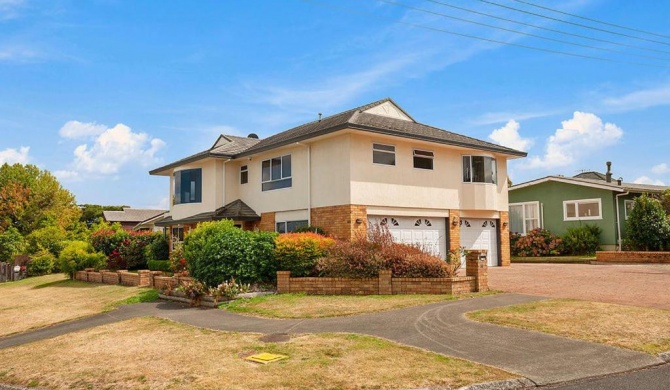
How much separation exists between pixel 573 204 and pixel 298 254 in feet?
70.4

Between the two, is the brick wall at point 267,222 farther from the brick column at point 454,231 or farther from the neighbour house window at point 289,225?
the brick column at point 454,231

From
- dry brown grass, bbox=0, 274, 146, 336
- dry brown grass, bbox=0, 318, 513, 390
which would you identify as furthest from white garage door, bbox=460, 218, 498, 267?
dry brown grass, bbox=0, 318, 513, 390

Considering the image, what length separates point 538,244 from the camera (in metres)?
30.6

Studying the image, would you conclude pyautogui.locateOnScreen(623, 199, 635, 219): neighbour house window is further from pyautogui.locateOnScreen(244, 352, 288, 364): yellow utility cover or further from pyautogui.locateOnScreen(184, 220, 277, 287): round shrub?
pyautogui.locateOnScreen(244, 352, 288, 364): yellow utility cover

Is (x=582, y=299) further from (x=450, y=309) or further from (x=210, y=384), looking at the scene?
(x=210, y=384)

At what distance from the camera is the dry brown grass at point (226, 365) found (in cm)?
698

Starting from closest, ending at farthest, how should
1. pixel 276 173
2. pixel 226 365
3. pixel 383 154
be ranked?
pixel 226 365 → pixel 383 154 → pixel 276 173

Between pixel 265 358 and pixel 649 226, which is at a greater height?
pixel 649 226

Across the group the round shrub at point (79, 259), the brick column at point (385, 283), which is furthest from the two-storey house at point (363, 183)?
the brick column at point (385, 283)

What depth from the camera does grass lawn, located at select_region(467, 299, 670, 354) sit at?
9094 mm

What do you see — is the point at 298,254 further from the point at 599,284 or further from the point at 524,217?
the point at 524,217

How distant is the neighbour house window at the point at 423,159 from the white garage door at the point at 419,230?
2.21 metres

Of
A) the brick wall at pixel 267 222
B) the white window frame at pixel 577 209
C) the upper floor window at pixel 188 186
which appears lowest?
the brick wall at pixel 267 222


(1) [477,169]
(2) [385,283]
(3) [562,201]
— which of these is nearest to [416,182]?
(1) [477,169]
